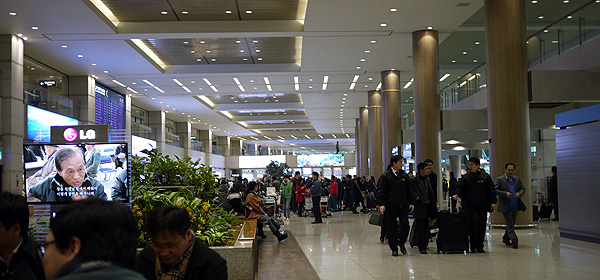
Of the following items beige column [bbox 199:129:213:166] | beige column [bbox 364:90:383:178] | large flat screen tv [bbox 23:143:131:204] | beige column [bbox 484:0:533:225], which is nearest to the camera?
large flat screen tv [bbox 23:143:131:204]

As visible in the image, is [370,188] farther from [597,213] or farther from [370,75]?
[597,213]

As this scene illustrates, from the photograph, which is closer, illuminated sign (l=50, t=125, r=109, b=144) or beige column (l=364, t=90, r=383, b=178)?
illuminated sign (l=50, t=125, r=109, b=144)

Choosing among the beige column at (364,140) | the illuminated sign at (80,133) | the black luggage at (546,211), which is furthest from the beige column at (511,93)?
the beige column at (364,140)

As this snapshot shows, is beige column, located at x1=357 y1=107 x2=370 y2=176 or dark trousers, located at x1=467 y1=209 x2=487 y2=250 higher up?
beige column, located at x1=357 y1=107 x2=370 y2=176

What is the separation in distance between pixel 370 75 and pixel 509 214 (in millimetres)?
13439

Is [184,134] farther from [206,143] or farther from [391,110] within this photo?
[391,110]

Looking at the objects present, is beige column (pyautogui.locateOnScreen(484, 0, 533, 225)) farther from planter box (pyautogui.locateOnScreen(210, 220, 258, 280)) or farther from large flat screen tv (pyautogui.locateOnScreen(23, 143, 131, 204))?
large flat screen tv (pyautogui.locateOnScreen(23, 143, 131, 204))

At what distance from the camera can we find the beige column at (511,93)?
1211 cm

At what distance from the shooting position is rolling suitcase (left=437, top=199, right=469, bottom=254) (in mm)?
8758

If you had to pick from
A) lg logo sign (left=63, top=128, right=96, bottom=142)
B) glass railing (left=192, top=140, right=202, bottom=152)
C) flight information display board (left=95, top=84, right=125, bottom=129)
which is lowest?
lg logo sign (left=63, top=128, right=96, bottom=142)

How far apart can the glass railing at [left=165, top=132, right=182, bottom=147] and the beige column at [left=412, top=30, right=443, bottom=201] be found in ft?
67.9

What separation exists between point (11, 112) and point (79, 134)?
30.2 feet

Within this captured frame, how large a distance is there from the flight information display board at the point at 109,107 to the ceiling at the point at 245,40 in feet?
1.65

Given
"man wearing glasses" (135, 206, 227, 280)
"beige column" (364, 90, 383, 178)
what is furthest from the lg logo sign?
"beige column" (364, 90, 383, 178)
